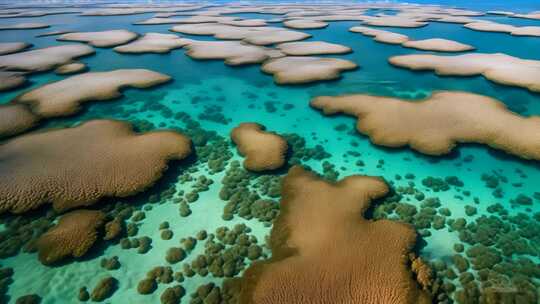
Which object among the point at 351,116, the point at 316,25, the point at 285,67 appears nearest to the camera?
the point at 351,116

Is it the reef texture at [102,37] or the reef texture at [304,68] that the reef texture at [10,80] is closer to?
the reef texture at [102,37]

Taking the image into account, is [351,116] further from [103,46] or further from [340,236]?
[103,46]

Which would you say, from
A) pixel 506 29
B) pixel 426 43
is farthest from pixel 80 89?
pixel 506 29

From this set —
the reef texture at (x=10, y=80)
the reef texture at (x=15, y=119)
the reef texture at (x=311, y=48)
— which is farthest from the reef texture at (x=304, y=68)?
the reef texture at (x=10, y=80)

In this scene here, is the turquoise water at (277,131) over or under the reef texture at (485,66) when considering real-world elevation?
under

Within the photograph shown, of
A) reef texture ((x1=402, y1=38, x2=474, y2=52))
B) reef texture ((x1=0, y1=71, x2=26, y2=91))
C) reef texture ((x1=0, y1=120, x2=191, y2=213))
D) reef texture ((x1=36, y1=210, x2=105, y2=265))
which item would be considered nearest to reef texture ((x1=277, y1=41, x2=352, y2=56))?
reef texture ((x1=402, y1=38, x2=474, y2=52))

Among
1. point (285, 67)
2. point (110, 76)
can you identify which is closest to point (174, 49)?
point (110, 76)
